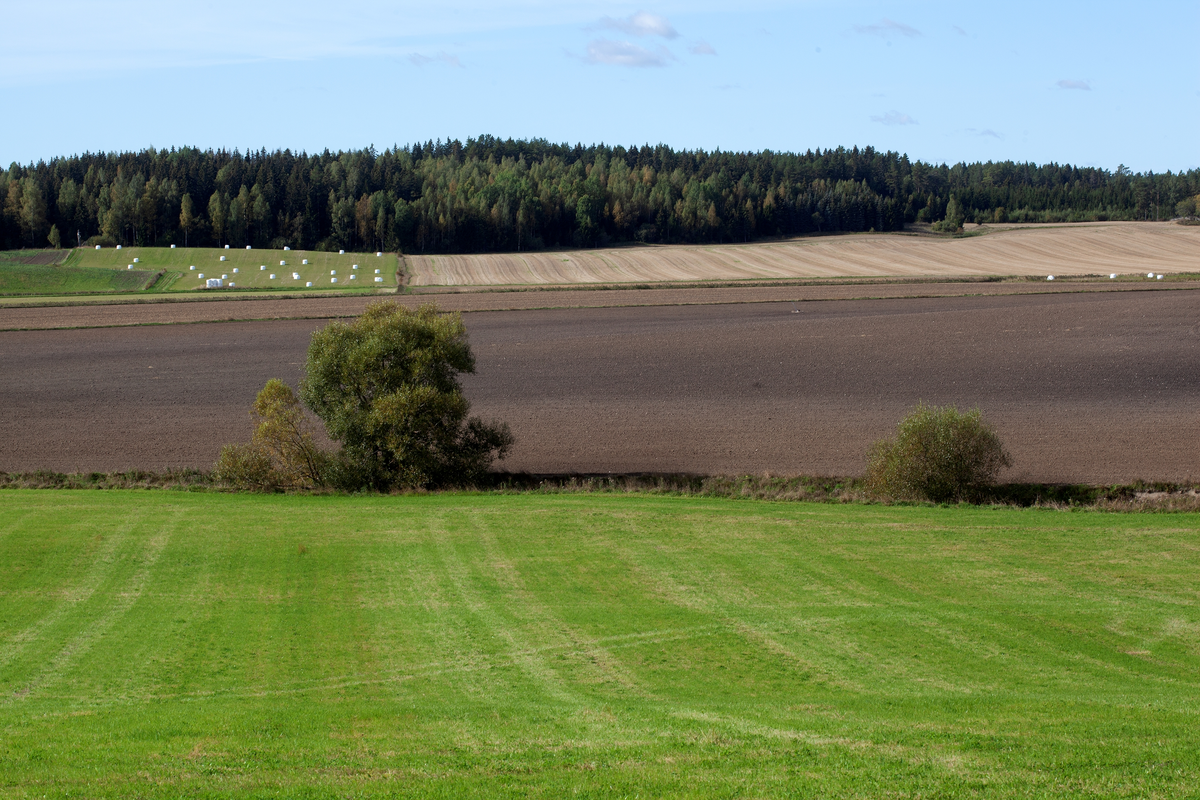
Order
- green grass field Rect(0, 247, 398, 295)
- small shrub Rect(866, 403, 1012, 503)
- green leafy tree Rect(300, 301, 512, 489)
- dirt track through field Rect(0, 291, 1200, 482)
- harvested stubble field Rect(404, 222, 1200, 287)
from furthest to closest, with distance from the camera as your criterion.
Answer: harvested stubble field Rect(404, 222, 1200, 287)
green grass field Rect(0, 247, 398, 295)
dirt track through field Rect(0, 291, 1200, 482)
green leafy tree Rect(300, 301, 512, 489)
small shrub Rect(866, 403, 1012, 503)

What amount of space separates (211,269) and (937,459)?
9802cm

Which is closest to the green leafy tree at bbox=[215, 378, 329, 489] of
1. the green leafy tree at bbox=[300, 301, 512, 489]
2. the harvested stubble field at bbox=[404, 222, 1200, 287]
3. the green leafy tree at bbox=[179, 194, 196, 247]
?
the green leafy tree at bbox=[300, 301, 512, 489]

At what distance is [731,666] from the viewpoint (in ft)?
57.7

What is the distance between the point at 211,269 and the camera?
113500mm

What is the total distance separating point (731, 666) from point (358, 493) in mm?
21961

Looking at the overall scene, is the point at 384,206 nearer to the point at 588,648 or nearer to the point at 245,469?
the point at 245,469

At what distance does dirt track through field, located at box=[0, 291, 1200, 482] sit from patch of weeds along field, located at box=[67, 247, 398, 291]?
3674 centimetres

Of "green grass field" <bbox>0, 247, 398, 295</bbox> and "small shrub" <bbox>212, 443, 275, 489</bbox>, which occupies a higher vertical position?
"green grass field" <bbox>0, 247, 398, 295</bbox>

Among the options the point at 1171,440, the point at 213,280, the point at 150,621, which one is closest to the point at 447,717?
the point at 150,621

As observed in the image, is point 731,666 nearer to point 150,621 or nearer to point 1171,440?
point 150,621

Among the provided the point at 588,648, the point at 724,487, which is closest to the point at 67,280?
the point at 724,487

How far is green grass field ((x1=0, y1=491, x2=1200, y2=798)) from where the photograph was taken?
11.1m

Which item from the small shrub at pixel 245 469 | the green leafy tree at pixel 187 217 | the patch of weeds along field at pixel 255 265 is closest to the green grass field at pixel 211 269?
the patch of weeds along field at pixel 255 265

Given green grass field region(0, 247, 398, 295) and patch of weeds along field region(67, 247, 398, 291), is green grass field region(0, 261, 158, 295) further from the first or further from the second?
patch of weeds along field region(67, 247, 398, 291)
